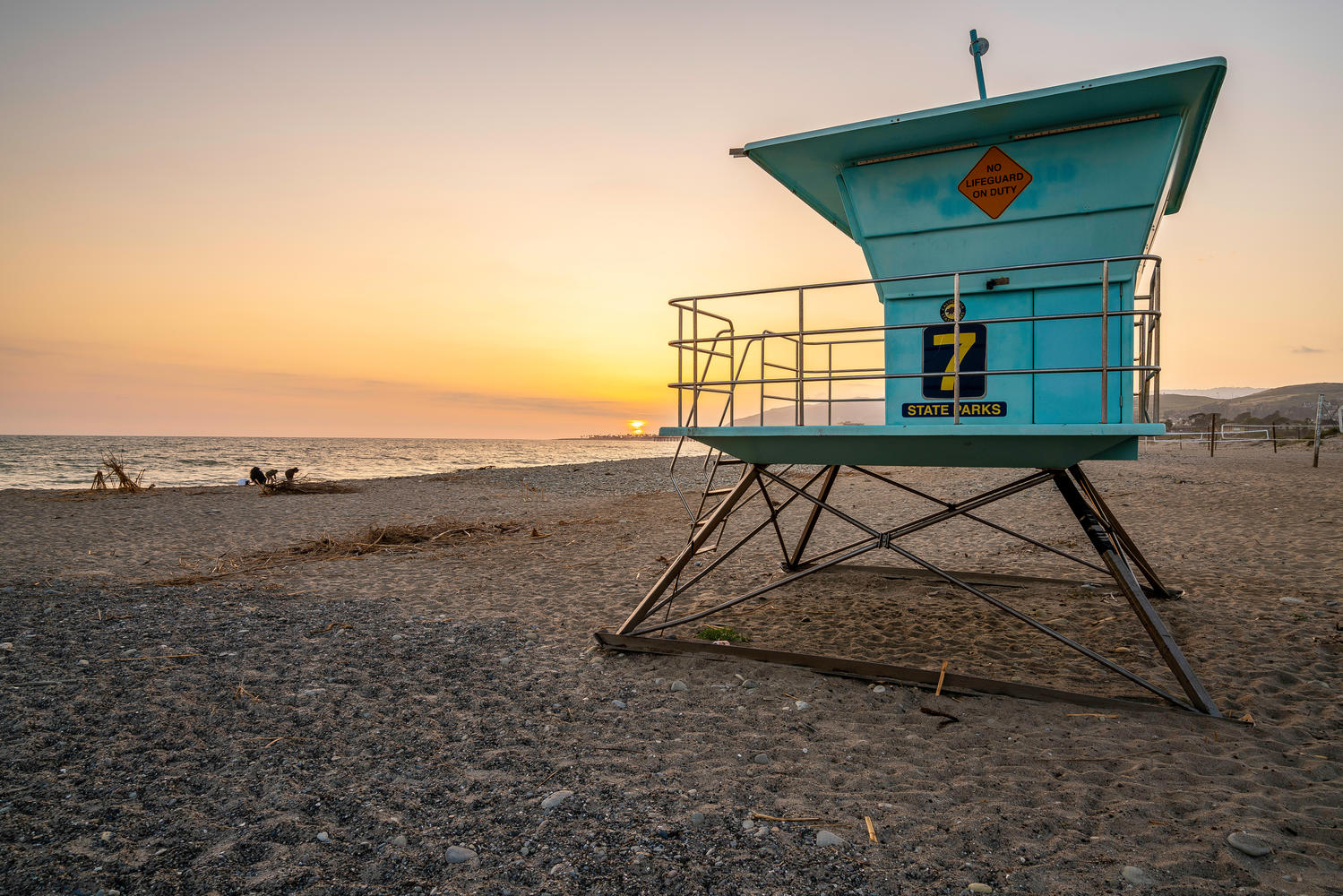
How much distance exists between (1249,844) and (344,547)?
12.5 metres

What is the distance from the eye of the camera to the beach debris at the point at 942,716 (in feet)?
15.6

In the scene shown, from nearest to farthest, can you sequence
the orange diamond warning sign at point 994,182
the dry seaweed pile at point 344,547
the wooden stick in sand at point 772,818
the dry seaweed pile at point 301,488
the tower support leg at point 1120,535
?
the wooden stick in sand at point 772,818 → the orange diamond warning sign at point 994,182 → the tower support leg at point 1120,535 → the dry seaweed pile at point 344,547 → the dry seaweed pile at point 301,488

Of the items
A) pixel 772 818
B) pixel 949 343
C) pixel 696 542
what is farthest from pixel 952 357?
pixel 772 818

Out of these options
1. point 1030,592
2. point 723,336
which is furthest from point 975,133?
point 1030,592

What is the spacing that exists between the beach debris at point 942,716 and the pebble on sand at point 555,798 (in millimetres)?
2625

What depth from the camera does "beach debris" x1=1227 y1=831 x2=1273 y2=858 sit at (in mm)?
3131

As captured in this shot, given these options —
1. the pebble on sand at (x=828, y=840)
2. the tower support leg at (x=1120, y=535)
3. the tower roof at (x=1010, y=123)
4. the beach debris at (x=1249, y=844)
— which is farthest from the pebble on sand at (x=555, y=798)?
the tower roof at (x=1010, y=123)

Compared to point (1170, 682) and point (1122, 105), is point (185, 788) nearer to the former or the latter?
point (1170, 682)

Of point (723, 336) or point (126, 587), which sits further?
point (126, 587)

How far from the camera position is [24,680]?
5211mm

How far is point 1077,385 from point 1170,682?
8.55 ft

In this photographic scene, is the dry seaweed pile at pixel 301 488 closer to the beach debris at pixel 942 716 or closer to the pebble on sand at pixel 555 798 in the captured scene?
the pebble on sand at pixel 555 798

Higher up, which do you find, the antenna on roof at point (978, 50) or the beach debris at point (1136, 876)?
the antenna on roof at point (978, 50)

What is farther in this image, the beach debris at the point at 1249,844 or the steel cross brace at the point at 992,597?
the steel cross brace at the point at 992,597
